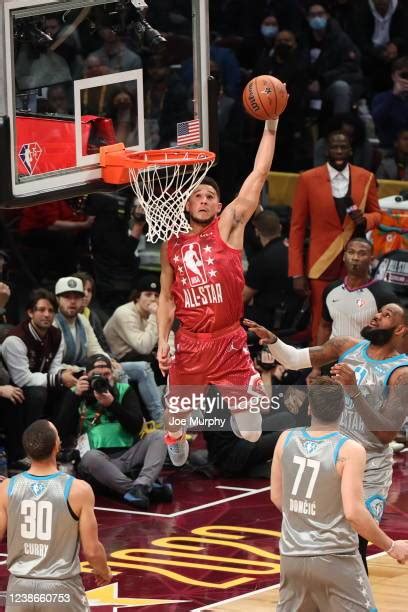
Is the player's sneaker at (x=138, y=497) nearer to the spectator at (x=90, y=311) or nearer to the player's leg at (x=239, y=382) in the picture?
the player's leg at (x=239, y=382)

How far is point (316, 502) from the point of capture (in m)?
7.49

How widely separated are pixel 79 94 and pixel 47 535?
3.70 m

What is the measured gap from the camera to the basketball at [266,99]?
9641mm

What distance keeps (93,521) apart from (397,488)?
5.28 metres

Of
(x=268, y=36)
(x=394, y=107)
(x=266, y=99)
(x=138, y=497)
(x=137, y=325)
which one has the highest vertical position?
(x=268, y=36)

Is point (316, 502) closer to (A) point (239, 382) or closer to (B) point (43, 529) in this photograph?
(B) point (43, 529)

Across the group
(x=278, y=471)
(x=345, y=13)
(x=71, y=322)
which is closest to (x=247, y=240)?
(x=71, y=322)

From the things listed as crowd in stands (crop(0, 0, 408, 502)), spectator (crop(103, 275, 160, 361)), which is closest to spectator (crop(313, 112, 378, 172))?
crowd in stands (crop(0, 0, 408, 502))

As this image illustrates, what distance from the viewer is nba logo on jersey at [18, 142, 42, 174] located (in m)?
9.41

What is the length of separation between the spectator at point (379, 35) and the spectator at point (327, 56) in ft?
1.64

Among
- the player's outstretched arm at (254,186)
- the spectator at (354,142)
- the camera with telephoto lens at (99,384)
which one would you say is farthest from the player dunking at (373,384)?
the spectator at (354,142)

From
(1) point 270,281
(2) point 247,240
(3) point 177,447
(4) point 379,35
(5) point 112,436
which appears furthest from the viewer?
(4) point 379,35

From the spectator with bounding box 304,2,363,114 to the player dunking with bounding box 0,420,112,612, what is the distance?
401 inches

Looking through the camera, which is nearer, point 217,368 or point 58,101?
point 58,101
